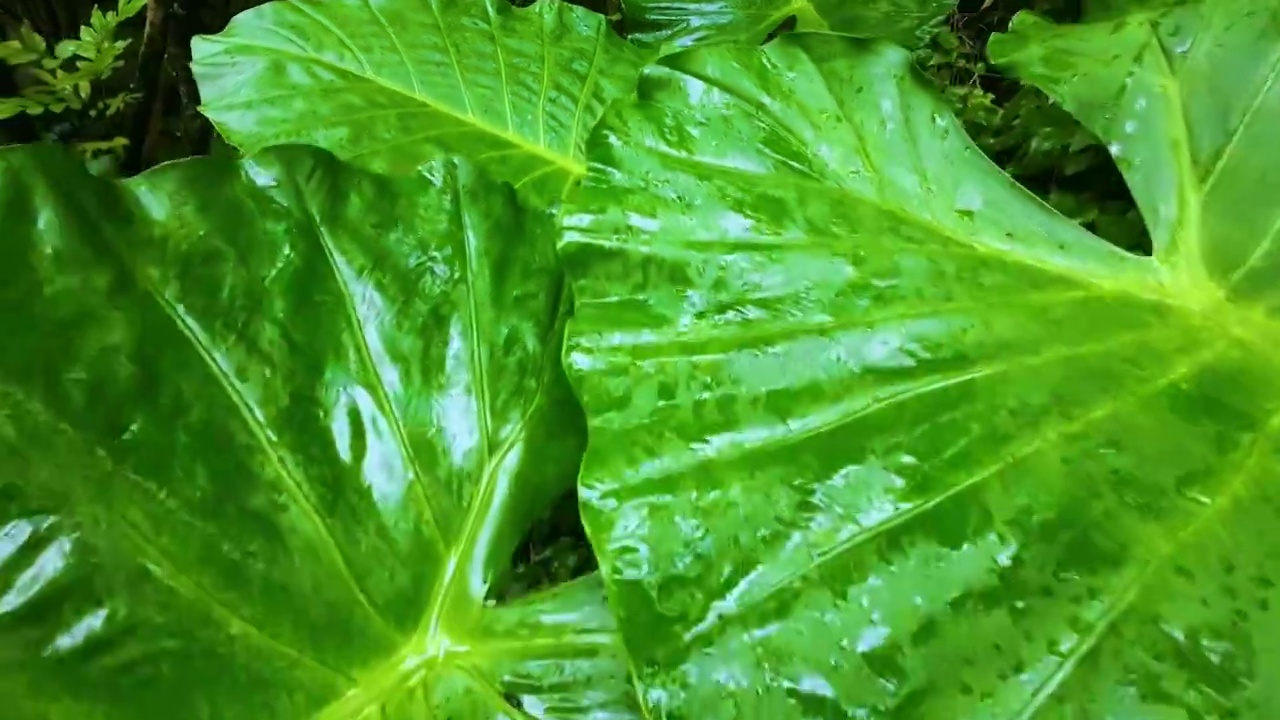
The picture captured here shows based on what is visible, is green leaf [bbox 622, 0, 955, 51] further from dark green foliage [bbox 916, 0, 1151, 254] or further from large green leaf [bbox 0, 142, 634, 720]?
large green leaf [bbox 0, 142, 634, 720]

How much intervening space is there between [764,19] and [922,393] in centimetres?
72

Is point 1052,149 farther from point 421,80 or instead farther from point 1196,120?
point 421,80

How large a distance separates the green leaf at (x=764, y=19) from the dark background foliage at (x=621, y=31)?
5.3 inches

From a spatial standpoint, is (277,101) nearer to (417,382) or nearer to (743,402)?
(417,382)

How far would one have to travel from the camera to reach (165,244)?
29.2 inches

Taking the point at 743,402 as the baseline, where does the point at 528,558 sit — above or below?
below

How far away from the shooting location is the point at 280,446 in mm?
749

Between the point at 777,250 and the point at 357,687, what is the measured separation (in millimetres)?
403

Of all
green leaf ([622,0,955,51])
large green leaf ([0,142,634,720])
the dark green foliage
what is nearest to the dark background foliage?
the dark green foliage

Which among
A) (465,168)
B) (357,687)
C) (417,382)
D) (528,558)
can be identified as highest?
(465,168)

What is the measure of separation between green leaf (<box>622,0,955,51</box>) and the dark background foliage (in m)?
0.13

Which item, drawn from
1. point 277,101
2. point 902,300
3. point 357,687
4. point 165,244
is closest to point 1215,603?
point 902,300

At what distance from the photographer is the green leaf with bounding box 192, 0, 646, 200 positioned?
42.1 inches

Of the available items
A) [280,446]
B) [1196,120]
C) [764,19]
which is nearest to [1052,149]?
[764,19]
